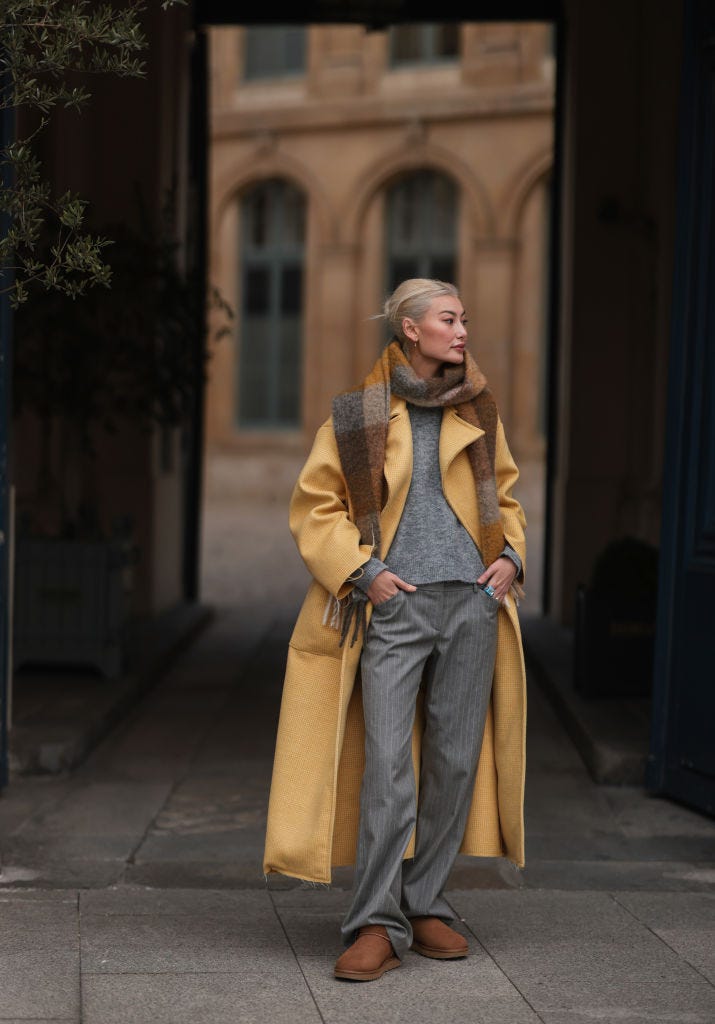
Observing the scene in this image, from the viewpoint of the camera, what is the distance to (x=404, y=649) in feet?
13.9

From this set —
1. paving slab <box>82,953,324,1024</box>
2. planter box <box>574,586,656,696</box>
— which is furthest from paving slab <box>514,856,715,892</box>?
planter box <box>574,586,656,696</box>

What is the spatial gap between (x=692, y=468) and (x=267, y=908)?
254 cm

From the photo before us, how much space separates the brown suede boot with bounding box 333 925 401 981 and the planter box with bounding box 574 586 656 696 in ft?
12.9

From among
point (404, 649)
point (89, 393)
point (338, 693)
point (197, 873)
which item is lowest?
point (197, 873)

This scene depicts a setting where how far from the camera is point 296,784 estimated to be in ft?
14.1

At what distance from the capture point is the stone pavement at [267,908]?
13.1 feet

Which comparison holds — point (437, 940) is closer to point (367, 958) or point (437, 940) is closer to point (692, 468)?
point (367, 958)

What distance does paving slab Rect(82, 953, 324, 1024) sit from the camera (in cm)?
387

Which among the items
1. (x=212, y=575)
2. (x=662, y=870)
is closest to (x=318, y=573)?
(x=662, y=870)

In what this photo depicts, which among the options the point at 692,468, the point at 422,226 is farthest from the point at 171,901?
the point at 422,226

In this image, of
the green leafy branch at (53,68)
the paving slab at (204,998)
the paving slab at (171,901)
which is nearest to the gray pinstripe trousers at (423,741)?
the paving slab at (204,998)

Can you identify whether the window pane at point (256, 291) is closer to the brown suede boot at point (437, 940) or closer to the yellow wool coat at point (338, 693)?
the yellow wool coat at point (338, 693)

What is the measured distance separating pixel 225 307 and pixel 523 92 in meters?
16.5

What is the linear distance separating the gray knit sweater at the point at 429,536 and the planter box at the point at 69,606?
15.7 feet
